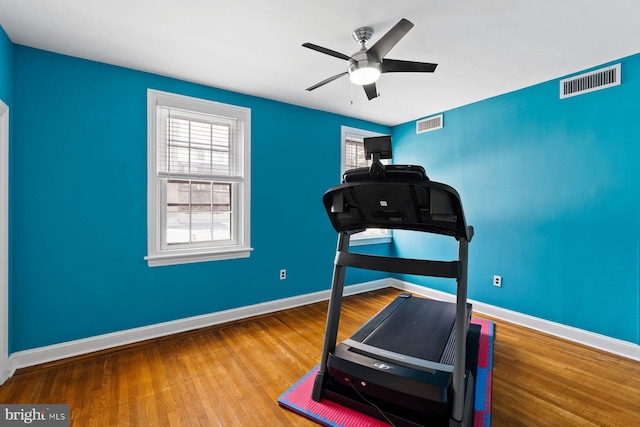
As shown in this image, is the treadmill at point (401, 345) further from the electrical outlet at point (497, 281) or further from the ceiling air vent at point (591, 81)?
the ceiling air vent at point (591, 81)

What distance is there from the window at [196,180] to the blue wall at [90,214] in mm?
93

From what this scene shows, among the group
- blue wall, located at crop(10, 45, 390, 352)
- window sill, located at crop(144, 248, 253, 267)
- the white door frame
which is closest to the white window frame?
blue wall, located at crop(10, 45, 390, 352)

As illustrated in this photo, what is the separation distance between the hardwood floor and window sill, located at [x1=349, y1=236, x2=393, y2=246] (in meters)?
1.52

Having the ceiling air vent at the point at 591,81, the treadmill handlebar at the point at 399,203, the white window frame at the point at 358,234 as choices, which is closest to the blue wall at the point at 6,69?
the treadmill handlebar at the point at 399,203

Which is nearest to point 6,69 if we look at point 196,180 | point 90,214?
point 90,214

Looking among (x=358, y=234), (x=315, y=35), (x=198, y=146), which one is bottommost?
(x=358, y=234)

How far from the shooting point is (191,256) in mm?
2998

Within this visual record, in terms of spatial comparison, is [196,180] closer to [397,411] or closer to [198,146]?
[198,146]

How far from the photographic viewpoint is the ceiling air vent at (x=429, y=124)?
4070 mm

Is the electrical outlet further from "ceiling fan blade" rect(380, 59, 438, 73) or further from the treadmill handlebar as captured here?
"ceiling fan blade" rect(380, 59, 438, 73)

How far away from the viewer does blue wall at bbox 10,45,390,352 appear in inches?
91.0

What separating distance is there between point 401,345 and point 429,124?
321 centimetres

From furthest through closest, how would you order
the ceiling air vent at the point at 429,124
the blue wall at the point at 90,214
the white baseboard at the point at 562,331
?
the ceiling air vent at the point at 429,124, the white baseboard at the point at 562,331, the blue wall at the point at 90,214

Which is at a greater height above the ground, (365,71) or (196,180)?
(365,71)
